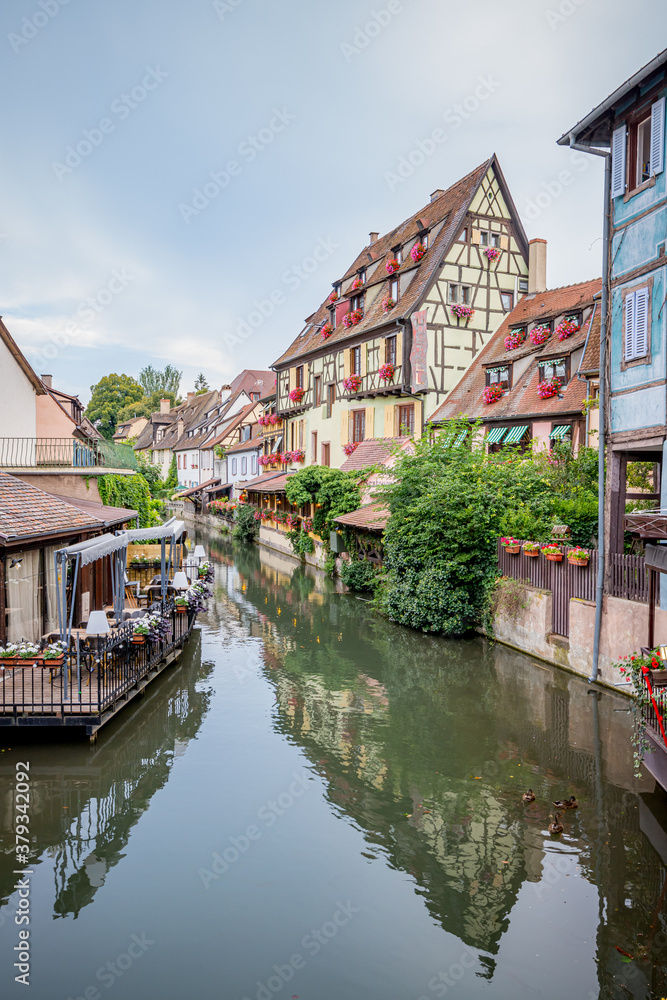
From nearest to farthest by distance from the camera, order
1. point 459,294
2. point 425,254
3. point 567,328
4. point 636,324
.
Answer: point 636,324, point 567,328, point 459,294, point 425,254

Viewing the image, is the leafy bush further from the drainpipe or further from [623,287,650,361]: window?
[623,287,650,361]: window

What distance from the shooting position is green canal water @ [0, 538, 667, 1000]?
18.5ft

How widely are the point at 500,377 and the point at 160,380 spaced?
8485 cm

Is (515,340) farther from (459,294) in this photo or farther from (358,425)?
(358,425)

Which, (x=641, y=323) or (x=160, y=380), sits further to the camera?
(x=160, y=380)

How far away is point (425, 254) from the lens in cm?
2864

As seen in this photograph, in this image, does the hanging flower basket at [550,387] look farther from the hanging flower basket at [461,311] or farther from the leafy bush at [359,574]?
the leafy bush at [359,574]

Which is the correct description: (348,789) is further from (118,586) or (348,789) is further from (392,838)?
(118,586)

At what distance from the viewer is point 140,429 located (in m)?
87.0

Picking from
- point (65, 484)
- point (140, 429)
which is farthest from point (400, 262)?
point (140, 429)

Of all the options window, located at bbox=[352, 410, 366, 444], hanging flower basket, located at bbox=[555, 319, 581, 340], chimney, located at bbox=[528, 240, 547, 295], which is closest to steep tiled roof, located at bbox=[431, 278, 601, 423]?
hanging flower basket, located at bbox=[555, 319, 581, 340]

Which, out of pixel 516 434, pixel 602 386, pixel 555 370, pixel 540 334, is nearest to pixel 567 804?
pixel 602 386

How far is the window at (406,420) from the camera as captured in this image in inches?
1084

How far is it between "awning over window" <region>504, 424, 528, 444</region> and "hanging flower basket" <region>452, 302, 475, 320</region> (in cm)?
693
